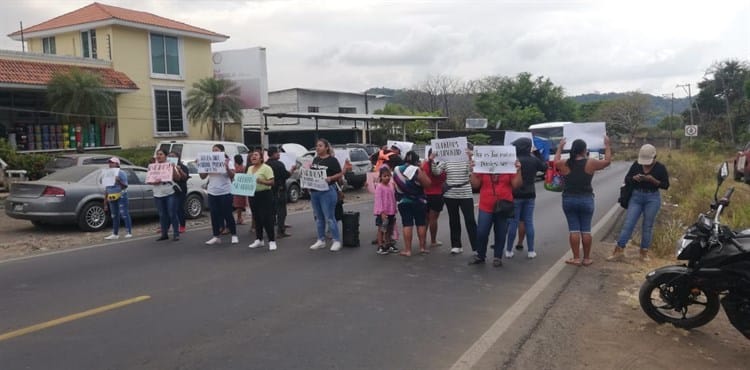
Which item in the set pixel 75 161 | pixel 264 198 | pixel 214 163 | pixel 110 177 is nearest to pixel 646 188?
pixel 264 198

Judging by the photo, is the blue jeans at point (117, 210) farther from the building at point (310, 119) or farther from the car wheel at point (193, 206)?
the building at point (310, 119)

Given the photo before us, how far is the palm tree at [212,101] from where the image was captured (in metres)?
29.9

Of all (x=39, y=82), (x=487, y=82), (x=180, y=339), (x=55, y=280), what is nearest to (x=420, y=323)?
(x=180, y=339)

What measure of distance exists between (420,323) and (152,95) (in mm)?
27139

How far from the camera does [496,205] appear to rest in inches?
322

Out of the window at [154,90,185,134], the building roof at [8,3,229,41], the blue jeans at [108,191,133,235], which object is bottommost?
the blue jeans at [108,191,133,235]

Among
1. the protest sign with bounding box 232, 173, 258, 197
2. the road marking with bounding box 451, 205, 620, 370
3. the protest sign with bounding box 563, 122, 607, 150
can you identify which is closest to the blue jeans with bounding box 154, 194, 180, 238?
the protest sign with bounding box 232, 173, 258, 197

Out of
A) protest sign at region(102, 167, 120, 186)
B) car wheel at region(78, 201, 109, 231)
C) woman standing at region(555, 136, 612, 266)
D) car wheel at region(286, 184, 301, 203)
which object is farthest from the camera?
car wheel at region(286, 184, 301, 203)

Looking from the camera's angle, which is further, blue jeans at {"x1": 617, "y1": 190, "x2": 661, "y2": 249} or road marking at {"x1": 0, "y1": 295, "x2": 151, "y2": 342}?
blue jeans at {"x1": 617, "y1": 190, "x2": 661, "y2": 249}

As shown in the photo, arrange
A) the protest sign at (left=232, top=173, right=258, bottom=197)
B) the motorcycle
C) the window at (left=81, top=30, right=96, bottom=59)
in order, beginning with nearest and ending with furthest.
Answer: the motorcycle < the protest sign at (left=232, top=173, right=258, bottom=197) < the window at (left=81, top=30, right=96, bottom=59)

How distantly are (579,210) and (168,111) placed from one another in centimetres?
2660

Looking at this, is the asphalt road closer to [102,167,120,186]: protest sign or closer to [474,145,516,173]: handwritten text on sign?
[474,145,516,173]: handwritten text on sign

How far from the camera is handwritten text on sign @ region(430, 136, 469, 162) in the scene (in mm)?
8891

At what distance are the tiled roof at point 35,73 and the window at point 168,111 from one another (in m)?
2.86
